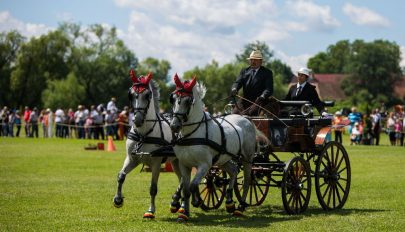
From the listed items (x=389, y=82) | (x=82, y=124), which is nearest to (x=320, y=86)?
(x=389, y=82)

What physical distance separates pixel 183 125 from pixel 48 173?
1079 cm

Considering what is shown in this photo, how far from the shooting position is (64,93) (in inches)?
3214

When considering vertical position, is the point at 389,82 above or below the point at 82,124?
above

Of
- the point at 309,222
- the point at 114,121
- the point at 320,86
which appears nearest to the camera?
the point at 309,222

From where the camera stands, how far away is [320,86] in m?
134

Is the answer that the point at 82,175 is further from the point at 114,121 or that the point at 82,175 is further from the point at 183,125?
the point at 114,121

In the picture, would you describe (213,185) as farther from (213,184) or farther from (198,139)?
(198,139)

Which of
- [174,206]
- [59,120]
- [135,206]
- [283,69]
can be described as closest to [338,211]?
[174,206]

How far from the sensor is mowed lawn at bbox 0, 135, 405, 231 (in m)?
10.8

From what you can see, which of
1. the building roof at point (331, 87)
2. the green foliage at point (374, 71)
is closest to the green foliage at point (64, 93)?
the green foliage at point (374, 71)

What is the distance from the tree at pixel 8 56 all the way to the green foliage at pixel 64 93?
16.8 ft

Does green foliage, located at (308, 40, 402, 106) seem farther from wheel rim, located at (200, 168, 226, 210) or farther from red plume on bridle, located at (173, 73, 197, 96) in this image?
red plume on bridle, located at (173, 73, 197, 96)

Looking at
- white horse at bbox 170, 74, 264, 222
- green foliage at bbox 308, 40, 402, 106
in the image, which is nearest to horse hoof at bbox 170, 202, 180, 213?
white horse at bbox 170, 74, 264, 222

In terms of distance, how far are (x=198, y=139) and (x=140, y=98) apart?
1120 millimetres
